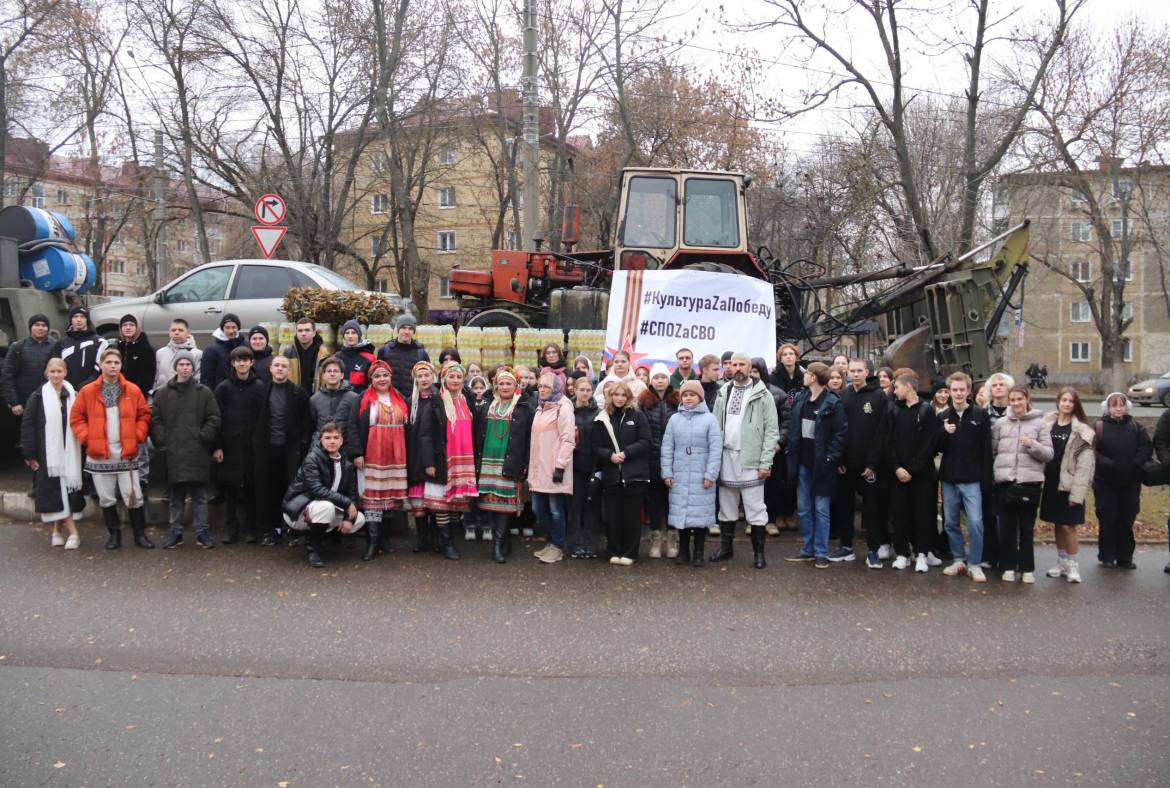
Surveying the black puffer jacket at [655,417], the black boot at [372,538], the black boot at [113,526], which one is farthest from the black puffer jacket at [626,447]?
the black boot at [113,526]

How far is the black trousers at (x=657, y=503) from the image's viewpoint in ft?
26.1

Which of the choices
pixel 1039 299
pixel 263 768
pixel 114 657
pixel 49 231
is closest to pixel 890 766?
pixel 263 768

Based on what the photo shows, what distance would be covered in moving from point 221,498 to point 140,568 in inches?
59.7

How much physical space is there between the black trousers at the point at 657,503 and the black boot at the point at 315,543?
297 centimetres

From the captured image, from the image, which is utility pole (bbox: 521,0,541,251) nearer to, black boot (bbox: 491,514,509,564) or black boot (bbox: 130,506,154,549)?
black boot (bbox: 491,514,509,564)

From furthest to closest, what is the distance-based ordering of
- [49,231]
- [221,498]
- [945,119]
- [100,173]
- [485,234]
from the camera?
[485,234], [100,173], [945,119], [49,231], [221,498]

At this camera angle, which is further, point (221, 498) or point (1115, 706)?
point (221, 498)

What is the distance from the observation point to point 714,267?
425 inches

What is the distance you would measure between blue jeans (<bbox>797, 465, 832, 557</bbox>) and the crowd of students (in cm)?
2

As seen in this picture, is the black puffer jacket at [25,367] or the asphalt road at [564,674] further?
the black puffer jacket at [25,367]

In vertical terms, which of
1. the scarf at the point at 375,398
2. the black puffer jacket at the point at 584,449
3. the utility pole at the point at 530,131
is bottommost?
the black puffer jacket at the point at 584,449

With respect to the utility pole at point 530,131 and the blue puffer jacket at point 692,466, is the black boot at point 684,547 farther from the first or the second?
the utility pole at point 530,131

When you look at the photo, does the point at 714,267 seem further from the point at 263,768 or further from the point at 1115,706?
the point at 263,768

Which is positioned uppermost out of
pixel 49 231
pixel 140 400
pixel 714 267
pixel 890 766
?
pixel 49 231
